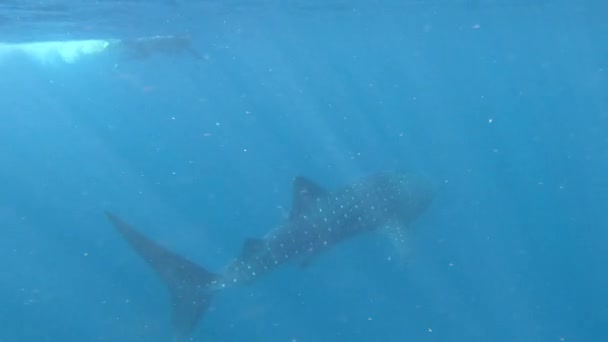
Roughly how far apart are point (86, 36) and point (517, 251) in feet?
66.3

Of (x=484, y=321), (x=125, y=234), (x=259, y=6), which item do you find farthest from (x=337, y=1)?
(x=125, y=234)

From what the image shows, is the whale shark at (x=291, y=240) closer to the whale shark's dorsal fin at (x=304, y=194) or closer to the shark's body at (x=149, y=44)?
the whale shark's dorsal fin at (x=304, y=194)

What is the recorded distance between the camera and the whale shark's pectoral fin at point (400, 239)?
12172 millimetres

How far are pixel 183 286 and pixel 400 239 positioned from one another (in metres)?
4.71

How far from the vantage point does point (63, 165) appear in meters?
61.4

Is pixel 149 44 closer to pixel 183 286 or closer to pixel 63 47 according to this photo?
pixel 63 47

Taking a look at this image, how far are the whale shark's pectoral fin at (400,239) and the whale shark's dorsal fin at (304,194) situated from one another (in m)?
1.98

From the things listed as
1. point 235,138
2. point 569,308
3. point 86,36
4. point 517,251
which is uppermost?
point 235,138

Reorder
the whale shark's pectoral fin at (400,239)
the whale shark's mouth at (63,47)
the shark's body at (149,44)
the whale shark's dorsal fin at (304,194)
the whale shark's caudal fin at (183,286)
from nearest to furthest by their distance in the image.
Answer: the whale shark's caudal fin at (183,286), the whale shark's dorsal fin at (304,194), the whale shark's pectoral fin at (400,239), the shark's body at (149,44), the whale shark's mouth at (63,47)

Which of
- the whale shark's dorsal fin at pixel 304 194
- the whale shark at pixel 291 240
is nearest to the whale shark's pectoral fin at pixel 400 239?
the whale shark at pixel 291 240

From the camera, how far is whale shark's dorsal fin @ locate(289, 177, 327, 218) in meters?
10.7

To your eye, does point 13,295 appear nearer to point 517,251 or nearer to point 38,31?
point 38,31

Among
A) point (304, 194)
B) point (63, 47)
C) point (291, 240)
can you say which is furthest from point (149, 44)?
point (291, 240)

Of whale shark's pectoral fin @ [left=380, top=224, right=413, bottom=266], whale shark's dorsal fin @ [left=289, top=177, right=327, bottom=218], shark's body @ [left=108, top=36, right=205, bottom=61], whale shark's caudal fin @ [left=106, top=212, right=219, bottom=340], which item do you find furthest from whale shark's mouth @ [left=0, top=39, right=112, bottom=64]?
whale shark's pectoral fin @ [left=380, top=224, right=413, bottom=266]
